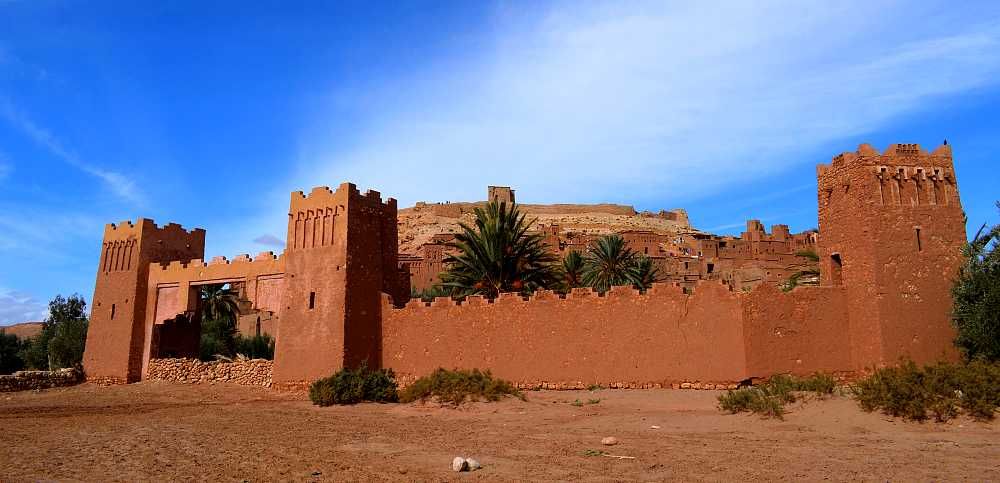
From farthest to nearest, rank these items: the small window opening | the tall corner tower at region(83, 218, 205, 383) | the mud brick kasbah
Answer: the tall corner tower at region(83, 218, 205, 383), the small window opening, the mud brick kasbah

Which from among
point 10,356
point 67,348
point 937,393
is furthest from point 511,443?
point 10,356

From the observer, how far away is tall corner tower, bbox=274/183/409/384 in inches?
767

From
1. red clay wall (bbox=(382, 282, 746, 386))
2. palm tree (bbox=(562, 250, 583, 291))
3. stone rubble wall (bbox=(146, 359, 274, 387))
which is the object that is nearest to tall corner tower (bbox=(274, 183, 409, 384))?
red clay wall (bbox=(382, 282, 746, 386))

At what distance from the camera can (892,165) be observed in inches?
634

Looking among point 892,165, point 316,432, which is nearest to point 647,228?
point 892,165

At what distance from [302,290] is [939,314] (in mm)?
16394

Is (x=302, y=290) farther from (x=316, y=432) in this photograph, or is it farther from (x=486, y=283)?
(x=316, y=432)

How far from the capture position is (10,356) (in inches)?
1443

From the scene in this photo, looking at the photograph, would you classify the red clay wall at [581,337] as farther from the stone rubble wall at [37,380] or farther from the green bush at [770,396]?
the stone rubble wall at [37,380]

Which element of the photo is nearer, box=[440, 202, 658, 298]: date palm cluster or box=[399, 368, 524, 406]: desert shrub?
box=[399, 368, 524, 406]: desert shrub

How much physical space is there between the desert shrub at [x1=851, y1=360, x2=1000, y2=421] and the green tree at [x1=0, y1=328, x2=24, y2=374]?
126 feet

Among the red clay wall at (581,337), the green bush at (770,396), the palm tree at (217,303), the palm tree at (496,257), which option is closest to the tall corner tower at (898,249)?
the red clay wall at (581,337)

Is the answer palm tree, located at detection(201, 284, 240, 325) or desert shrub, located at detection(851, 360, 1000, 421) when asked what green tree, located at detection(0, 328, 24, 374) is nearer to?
palm tree, located at detection(201, 284, 240, 325)

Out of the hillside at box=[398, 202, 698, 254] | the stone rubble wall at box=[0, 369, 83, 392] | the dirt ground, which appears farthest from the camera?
the hillside at box=[398, 202, 698, 254]
